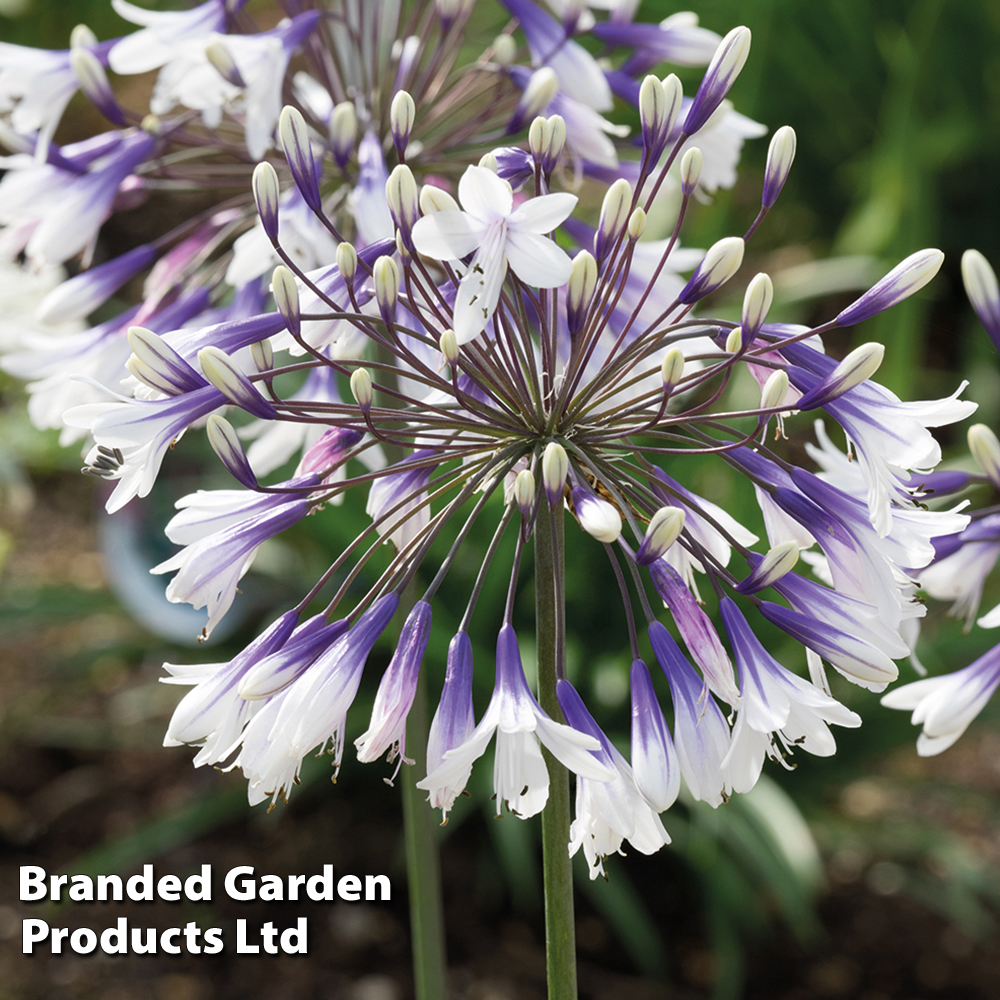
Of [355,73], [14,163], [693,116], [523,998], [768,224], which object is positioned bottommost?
[523,998]

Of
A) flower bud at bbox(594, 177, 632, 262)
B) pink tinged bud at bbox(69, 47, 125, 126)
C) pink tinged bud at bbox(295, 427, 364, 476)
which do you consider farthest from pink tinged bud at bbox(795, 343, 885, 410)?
pink tinged bud at bbox(69, 47, 125, 126)

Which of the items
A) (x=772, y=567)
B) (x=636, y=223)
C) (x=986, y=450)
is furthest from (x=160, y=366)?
(x=986, y=450)

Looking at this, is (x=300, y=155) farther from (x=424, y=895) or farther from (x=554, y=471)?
(x=424, y=895)

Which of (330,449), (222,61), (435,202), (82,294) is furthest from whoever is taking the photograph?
(82,294)

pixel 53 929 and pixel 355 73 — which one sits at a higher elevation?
pixel 355 73

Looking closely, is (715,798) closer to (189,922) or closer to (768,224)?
(189,922)

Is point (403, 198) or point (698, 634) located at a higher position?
point (403, 198)

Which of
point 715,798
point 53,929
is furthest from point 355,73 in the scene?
point 53,929
